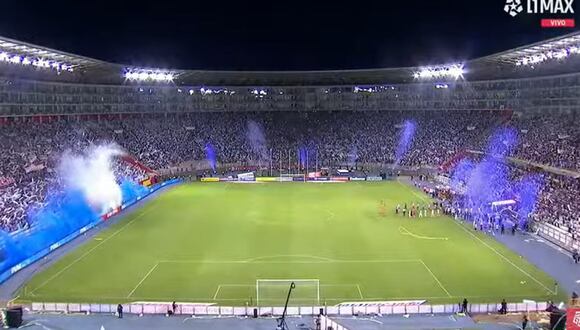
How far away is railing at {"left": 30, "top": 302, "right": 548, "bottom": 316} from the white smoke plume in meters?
22.8

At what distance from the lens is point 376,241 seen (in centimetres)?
3981

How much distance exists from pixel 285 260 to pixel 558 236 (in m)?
18.8

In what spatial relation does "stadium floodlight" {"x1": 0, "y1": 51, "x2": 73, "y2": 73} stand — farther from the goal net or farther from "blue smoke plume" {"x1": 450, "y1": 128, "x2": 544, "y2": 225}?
"blue smoke plume" {"x1": 450, "y1": 128, "x2": 544, "y2": 225}

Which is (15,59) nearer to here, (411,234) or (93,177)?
(93,177)

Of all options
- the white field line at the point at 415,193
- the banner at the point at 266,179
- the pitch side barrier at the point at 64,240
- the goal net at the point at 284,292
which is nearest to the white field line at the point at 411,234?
the white field line at the point at 415,193

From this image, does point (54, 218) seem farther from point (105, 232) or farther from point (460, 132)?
point (460, 132)

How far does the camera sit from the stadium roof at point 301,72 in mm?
51188

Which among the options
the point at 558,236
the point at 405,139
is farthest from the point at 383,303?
the point at 405,139

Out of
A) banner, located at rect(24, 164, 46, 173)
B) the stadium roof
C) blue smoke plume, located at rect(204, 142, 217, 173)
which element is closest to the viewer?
banner, located at rect(24, 164, 46, 173)

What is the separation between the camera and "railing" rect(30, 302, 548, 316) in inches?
1045

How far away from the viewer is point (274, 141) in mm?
88000

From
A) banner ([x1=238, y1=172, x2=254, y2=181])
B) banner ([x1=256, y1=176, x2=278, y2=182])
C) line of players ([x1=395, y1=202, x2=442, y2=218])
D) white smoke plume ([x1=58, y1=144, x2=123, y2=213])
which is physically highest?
white smoke plume ([x1=58, y1=144, x2=123, y2=213])

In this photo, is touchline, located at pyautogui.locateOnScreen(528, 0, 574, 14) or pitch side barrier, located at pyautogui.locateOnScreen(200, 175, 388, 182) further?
pitch side barrier, located at pyautogui.locateOnScreen(200, 175, 388, 182)

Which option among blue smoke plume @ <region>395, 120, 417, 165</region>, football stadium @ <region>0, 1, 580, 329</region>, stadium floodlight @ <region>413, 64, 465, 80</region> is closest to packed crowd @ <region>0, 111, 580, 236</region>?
football stadium @ <region>0, 1, 580, 329</region>
